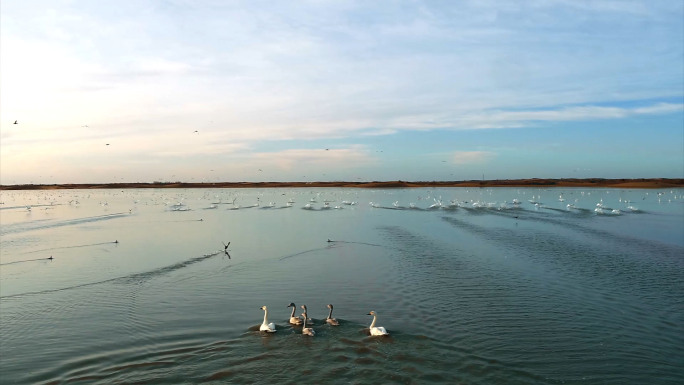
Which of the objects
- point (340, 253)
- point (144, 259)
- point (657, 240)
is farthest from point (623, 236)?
point (144, 259)

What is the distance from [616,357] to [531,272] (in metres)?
8.99

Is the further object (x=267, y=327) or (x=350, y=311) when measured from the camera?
(x=350, y=311)

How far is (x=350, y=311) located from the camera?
13719mm

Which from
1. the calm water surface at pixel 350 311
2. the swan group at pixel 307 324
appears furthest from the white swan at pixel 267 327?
the calm water surface at pixel 350 311

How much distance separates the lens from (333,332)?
38.9 feet

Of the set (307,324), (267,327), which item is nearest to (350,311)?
(307,324)

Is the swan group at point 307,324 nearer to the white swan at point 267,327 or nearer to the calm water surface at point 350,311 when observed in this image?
the white swan at point 267,327

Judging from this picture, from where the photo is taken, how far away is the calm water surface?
9641 millimetres

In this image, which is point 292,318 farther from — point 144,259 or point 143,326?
point 144,259

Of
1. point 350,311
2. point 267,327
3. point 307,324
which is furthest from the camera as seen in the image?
point 350,311

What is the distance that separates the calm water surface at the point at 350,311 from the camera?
964 centimetres

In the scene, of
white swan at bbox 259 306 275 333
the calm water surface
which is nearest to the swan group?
white swan at bbox 259 306 275 333

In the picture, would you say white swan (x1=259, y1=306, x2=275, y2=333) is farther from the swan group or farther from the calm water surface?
the calm water surface

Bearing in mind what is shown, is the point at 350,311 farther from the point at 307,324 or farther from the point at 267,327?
the point at 267,327
